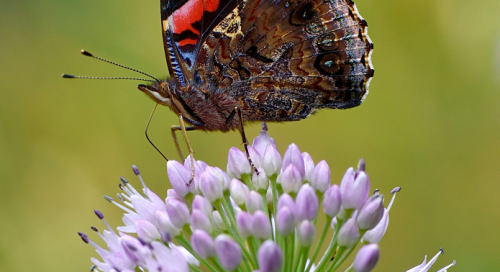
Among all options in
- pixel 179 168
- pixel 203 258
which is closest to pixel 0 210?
pixel 179 168

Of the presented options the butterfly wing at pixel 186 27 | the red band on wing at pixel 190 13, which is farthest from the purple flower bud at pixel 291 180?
the red band on wing at pixel 190 13

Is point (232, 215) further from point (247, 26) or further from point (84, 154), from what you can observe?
point (84, 154)

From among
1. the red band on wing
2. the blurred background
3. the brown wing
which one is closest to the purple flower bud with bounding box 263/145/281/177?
the brown wing

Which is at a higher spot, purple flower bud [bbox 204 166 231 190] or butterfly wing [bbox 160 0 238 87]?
butterfly wing [bbox 160 0 238 87]

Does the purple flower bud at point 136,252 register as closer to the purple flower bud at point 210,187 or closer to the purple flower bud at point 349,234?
the purple flower bud at point 210,187

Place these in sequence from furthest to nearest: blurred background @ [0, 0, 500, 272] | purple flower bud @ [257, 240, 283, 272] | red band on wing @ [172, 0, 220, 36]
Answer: blurred background @ [0, 0, 500, 272] → red band on wing @ [172, 0, 220, 36] → purple flower bud @ [257, 240, 283, 272]

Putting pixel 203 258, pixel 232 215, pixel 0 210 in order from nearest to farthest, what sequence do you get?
pixel 203 258 < pixel 232 215 < pixel 0 210

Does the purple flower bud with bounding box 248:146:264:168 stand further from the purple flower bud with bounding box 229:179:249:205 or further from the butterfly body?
the butterfly body
